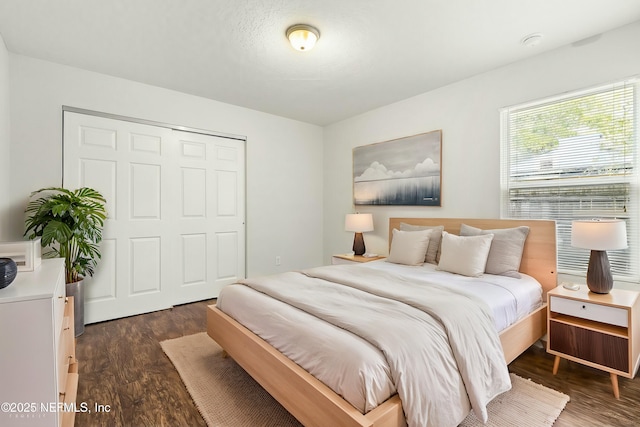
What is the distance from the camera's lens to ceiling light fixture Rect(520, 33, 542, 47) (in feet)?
8.01

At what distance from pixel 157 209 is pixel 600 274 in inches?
160

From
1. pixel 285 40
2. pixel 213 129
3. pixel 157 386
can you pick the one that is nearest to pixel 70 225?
pixel 157 386

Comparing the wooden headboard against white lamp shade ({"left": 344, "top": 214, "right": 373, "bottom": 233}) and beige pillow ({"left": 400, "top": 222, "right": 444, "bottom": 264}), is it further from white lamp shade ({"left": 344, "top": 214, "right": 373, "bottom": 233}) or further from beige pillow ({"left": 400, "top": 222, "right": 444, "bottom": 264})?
white lamp shade ({"left": 344, "top": 214, "right": 373, "bottom": 233})

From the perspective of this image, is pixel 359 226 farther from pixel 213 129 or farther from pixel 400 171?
pixel 213 129

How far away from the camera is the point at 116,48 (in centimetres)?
266

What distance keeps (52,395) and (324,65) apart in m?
2.94

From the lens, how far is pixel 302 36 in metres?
2.34

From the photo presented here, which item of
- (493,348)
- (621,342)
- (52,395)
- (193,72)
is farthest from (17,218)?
(621,342)

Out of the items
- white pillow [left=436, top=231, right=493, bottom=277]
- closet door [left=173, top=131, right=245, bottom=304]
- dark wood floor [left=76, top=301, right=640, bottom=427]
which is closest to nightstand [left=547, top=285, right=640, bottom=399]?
dark wood floor [left=76, top=301, right=640, bottom=427]

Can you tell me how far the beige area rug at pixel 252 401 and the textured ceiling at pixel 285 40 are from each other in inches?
99.4

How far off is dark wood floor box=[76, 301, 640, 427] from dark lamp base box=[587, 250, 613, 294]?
0.60 metres

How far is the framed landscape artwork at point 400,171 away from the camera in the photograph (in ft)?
11.8

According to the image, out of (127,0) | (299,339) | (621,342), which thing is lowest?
(621,342)

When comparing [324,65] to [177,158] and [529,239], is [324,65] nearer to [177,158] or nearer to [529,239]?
[177,158]
